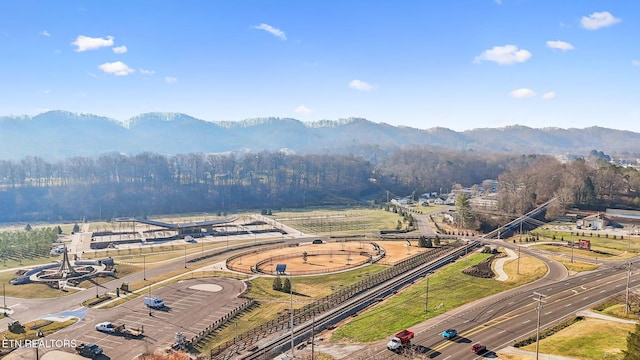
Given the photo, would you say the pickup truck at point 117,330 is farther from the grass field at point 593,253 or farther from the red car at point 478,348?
the grass field at point 593,253

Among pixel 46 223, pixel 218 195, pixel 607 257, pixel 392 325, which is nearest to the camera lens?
pixel 392 325

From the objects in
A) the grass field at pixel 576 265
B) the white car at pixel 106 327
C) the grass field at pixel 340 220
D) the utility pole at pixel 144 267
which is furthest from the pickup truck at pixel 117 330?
the grass field at pixel 340 220

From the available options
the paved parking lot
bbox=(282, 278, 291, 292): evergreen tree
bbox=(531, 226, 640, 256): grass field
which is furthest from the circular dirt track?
bbox=(531, 226, 640, 256): grass field

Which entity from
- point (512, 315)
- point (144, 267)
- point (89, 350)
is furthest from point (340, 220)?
point (89, 350)

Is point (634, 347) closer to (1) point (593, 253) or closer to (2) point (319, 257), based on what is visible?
(1) point (593, 253)

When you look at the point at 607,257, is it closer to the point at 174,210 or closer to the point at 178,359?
the point at 178,359

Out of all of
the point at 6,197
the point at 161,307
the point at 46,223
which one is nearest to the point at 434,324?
the point at 161,307
